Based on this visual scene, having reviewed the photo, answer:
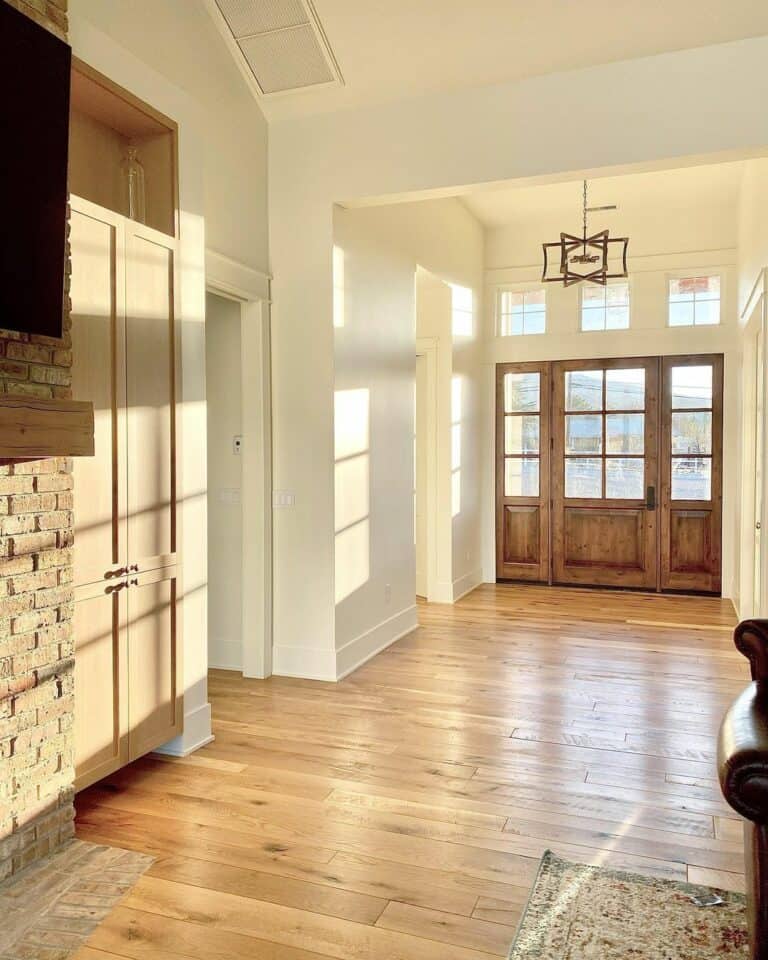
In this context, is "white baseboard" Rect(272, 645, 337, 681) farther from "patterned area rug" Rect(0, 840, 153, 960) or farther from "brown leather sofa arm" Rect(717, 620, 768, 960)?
"brown leather sofa arm" Rect(717, 620, 768, 960)

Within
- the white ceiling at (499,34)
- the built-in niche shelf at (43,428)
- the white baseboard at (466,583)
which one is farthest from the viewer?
the white baseboard at (466,583)

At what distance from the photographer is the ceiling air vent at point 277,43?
405cm

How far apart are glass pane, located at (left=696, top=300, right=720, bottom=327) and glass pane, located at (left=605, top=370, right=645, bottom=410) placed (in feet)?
2.30

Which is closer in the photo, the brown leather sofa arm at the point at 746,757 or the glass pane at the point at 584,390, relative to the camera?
the brown leather sofa arm at the point at 746,757

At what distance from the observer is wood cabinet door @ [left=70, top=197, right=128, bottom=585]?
2871mm

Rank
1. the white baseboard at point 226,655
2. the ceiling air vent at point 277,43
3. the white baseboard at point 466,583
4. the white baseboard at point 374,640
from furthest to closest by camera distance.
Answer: the white baseboard at point 466,583, the white baseboard at point 226,655, the white baseboard at point 374,640, the ceiling air vent at point 277,43

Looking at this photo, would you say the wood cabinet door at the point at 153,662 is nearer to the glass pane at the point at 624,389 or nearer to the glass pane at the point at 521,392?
the glass pane at the point at 521,392

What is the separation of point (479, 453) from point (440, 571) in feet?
4.85

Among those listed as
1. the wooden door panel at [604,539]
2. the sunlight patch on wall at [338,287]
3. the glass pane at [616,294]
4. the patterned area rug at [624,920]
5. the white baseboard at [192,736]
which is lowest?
the patterned area rug at [624,920]

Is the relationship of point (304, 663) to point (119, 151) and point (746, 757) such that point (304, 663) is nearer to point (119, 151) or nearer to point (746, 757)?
point (119, 151)

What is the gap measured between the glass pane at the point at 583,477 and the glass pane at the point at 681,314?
1.49m

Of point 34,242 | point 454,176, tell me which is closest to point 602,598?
point 454,176

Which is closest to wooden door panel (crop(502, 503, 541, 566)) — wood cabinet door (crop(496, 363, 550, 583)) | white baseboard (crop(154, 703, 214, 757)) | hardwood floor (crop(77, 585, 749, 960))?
wood cabinet door (crop(496, 363, 550, 583))

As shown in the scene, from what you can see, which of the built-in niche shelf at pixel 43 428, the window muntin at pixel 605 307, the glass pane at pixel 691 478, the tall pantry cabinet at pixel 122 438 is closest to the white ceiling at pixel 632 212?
the window muntin at pixel 605 307
